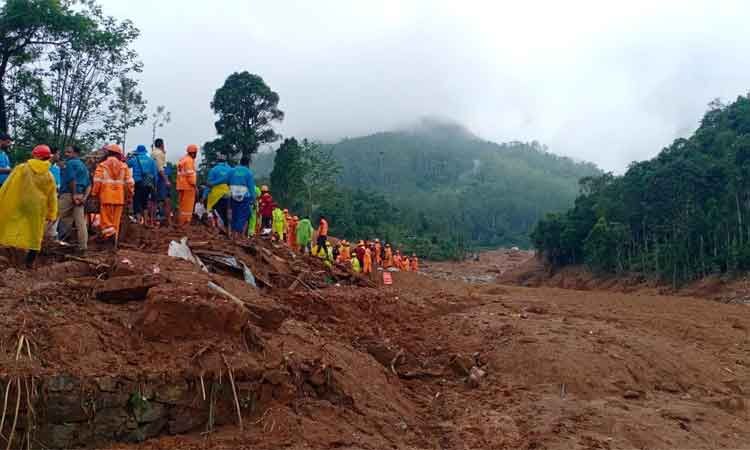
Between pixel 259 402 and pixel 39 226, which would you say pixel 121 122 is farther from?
pixel 259 402

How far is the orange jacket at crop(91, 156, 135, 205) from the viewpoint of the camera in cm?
816

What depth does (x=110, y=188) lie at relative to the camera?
8203 millimetres

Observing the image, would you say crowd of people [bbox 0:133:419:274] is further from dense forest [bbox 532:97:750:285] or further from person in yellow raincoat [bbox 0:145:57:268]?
dense forest [bbox 532:97:750:285]

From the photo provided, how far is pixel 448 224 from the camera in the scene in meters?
76.9

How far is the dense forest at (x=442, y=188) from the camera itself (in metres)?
54.9

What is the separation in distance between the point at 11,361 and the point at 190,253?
13.2 ft

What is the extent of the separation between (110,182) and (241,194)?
9.20ft

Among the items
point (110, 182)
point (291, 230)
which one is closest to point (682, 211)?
point (291, 230)

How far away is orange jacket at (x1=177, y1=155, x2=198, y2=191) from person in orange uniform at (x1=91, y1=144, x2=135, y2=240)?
1909 mm

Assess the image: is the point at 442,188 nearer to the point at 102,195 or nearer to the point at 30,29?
the point at 30,29

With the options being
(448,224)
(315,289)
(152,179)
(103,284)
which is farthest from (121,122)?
(448,224)

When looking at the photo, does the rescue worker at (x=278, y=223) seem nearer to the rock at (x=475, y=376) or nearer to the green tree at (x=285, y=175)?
the rock at (x=475, y=376)

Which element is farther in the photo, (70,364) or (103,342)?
(103,342)

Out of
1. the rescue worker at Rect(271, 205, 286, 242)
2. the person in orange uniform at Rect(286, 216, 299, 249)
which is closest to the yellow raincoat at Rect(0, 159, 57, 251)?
the rescue worker at Rect(271, 205, 286, 242)
